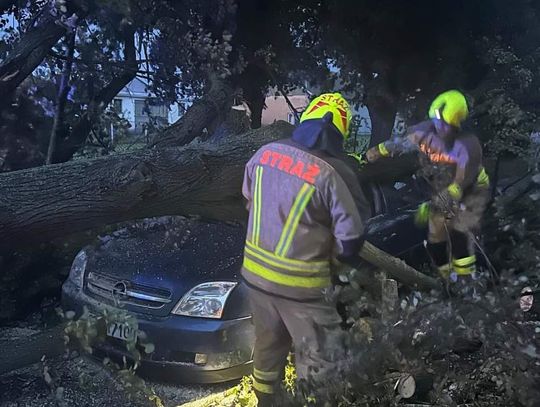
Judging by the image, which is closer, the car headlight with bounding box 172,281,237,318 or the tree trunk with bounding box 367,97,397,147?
the car headlight with bounding box 172,281,237,318

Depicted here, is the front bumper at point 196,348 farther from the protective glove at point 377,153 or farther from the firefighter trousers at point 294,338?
the protective glove at point 377,153

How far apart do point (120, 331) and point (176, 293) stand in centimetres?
42

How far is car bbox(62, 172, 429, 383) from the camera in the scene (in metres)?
3.59

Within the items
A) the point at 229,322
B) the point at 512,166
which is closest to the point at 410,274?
the point at 229,322

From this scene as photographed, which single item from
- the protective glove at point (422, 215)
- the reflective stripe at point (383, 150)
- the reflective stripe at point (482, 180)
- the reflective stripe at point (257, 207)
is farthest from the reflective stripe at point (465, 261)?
the reflective stripe at point (257, 207)

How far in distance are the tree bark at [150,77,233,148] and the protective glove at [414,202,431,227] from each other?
1.93 meters

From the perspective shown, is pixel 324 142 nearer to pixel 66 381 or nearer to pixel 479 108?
pixel 66 381

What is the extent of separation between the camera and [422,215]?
187 inches

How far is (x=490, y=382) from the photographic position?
9.41 feet

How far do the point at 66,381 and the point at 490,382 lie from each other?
258cm

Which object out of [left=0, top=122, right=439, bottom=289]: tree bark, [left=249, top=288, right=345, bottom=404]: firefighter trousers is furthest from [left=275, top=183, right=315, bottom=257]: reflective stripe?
[left=0, top=122, right=439, bottom=289]: tree bark

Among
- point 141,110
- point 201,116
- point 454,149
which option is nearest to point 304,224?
point 454,149

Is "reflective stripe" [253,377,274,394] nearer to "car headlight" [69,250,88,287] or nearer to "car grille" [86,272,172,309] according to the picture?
"car grille" [86,272,172,309]

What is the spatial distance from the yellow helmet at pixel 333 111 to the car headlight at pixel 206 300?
3.95ft
